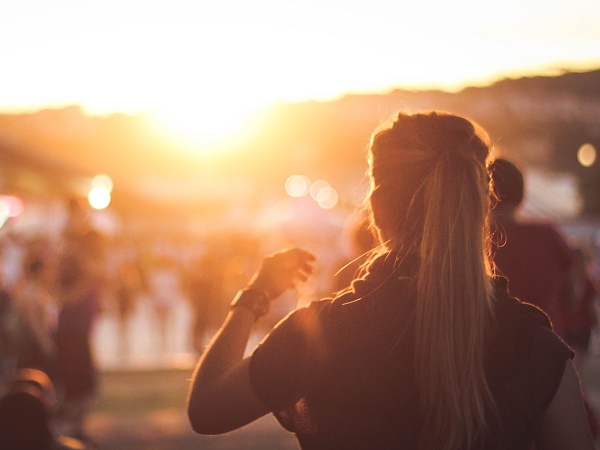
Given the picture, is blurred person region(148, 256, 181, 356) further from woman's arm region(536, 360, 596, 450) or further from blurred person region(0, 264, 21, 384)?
woman's arm region(536, 360, 596, 450)

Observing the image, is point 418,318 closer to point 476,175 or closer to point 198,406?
point 476,175

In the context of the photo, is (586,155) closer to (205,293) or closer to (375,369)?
(205,293)

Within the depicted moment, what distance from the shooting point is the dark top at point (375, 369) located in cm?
207

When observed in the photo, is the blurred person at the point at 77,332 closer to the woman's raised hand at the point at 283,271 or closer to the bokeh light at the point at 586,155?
the woman's raised hand at the point at 283,271

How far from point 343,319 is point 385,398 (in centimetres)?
17

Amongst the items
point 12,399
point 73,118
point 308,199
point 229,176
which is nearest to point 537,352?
point 12,399

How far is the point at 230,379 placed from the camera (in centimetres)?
215

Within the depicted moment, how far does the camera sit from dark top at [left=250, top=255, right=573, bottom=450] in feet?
6.79

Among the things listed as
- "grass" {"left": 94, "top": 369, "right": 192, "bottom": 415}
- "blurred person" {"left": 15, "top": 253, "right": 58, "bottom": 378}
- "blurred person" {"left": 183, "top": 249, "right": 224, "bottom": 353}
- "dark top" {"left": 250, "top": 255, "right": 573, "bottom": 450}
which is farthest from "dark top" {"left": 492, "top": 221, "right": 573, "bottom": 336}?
"blurred person" {"left": 183, "top": 249, "right": 224, "bottom": 353}

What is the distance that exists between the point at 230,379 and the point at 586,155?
1142 inches

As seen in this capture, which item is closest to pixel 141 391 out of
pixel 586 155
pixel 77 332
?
pixel 77 332

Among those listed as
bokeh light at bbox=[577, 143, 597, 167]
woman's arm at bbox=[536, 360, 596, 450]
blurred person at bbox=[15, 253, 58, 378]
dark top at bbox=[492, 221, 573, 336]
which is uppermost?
bokeh light at bbox=[577, 143, 597, 167]

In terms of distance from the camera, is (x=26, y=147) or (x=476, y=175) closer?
(x=476, y=175)

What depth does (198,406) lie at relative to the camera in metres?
2.17
